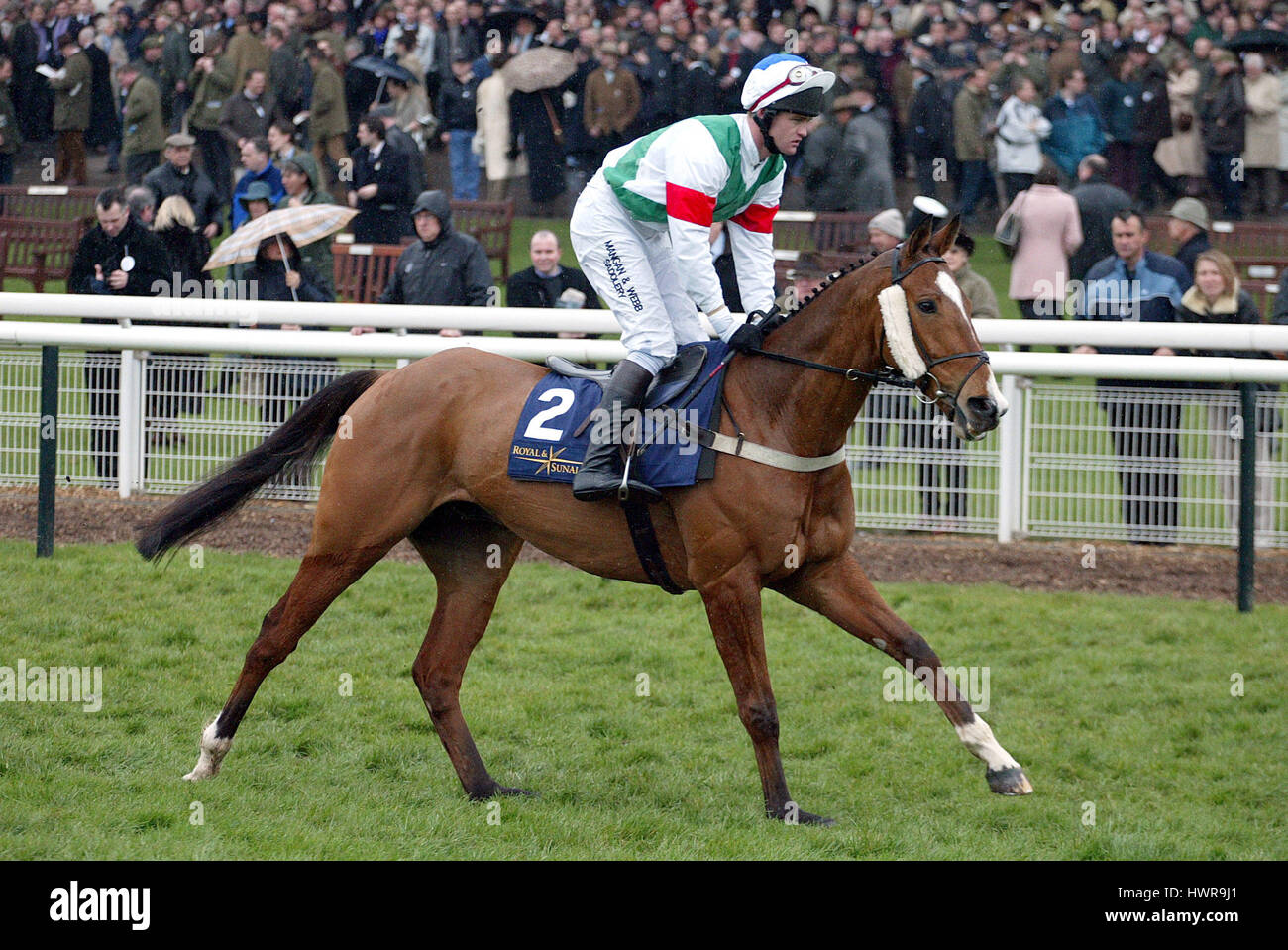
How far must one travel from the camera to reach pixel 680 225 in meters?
4.72

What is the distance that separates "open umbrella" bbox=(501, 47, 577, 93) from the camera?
1509 centimetres

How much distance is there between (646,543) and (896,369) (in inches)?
36.1

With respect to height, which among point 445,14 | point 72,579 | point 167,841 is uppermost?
point 445,14

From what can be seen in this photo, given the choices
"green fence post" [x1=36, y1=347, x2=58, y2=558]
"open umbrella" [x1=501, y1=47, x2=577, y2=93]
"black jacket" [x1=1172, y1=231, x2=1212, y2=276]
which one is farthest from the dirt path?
"open umbrella" [x1=501, y1=47, x2=577, y2=93]

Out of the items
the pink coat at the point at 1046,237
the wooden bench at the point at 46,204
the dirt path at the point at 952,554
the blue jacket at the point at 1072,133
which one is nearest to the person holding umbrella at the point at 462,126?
Answer: the wooden bench at the point at 46,204

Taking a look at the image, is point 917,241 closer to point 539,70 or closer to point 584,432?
point 584,432

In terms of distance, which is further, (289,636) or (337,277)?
(337,277)

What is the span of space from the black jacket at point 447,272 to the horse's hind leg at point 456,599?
3.52m

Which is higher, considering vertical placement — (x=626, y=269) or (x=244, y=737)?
(x=626, y=269)

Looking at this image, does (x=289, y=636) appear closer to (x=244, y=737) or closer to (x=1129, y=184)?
(x=244, y=737)

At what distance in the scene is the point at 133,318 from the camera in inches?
327

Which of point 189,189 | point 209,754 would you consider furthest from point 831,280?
point 189,189
